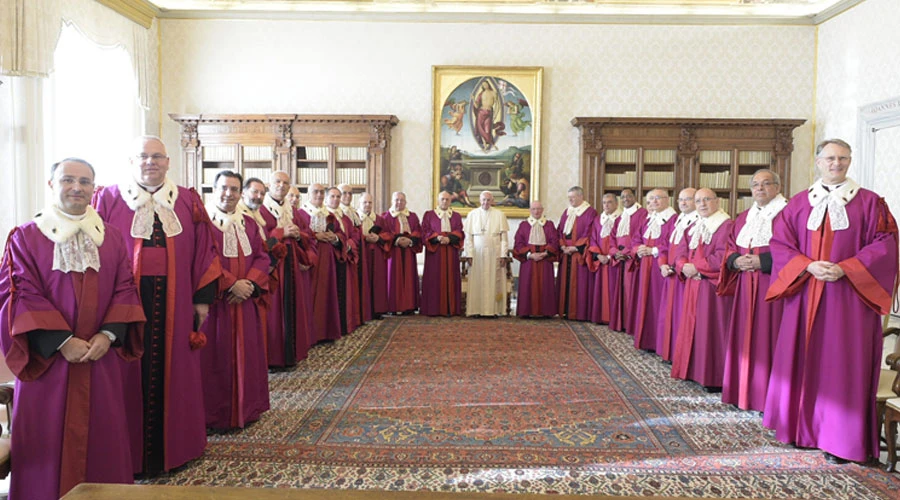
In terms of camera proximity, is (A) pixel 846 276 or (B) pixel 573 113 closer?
(A) pixel 846 276

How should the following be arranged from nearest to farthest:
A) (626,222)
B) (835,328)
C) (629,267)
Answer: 1. (835,328)
2. (629,267)
3. (626,222)

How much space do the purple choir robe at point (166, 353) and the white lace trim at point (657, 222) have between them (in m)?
5.37

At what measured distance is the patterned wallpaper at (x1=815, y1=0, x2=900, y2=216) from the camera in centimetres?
905

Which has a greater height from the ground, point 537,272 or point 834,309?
point 834,309

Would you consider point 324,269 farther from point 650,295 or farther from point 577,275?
point 577,275

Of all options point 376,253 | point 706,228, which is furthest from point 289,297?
point 706,228

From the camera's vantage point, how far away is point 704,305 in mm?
5512

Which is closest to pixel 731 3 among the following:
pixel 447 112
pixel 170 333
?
pixel 447 112

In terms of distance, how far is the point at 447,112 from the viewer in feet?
37.3

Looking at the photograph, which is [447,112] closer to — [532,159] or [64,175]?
[532,159]

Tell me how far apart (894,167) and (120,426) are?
33.8 feet

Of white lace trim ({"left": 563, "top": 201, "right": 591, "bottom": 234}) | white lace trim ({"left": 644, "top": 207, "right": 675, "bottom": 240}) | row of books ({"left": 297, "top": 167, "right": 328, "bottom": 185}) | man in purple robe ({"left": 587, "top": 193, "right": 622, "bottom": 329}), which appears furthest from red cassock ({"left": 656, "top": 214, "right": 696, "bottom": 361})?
row of books ({"left": 297, "top": 167, "right": 328, "bottom": 185})

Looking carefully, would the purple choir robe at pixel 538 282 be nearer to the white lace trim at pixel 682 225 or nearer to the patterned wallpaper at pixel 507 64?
the patterned wallpaper at pixel 507 64

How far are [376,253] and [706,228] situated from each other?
5.12 meters
